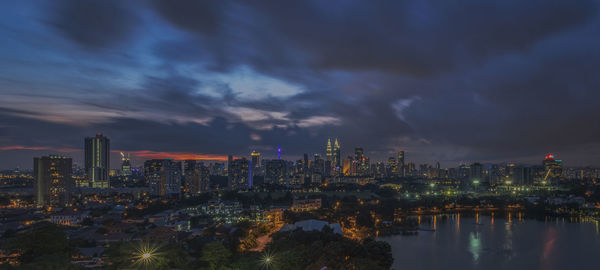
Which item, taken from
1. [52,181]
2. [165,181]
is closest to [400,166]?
[165,181]

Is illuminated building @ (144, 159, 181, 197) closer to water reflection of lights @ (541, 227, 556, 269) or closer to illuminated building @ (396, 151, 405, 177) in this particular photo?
water reflection of lights @ (541, 227, 556, 269)

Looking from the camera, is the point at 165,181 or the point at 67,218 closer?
the point at 67,218

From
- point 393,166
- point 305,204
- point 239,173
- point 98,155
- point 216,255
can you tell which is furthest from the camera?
point 393,166

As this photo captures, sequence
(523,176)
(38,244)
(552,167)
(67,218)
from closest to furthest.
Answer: (38,244), (67,218), (523,176), (552,167)

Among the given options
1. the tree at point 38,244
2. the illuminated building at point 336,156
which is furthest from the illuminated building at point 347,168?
the tree at point 38,244

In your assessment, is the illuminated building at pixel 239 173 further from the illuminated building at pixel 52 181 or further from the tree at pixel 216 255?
the tree at pixel 216 255

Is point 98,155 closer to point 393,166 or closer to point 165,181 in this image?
point 165,181

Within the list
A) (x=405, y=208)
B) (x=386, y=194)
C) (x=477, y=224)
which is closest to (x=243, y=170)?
(x=386, y=194)
